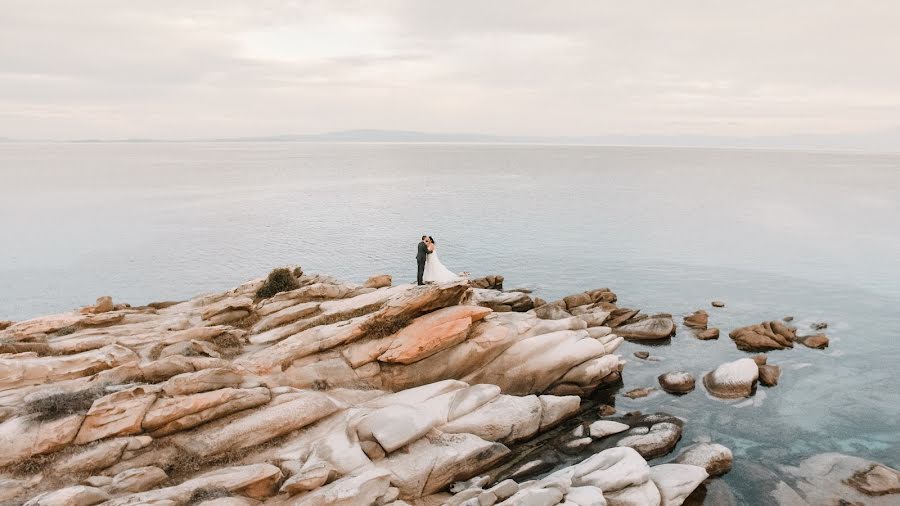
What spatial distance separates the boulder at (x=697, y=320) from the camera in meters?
45.6

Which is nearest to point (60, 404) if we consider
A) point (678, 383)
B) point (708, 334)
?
point (678, 383)

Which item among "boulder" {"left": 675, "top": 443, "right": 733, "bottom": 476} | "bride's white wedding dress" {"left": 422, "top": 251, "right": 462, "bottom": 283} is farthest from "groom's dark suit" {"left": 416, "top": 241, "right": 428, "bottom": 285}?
"boulder" {"left": 675, "top": 443, "right": 733, "bottom": 476}

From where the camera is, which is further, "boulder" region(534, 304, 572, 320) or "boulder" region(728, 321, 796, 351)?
"boulder" region(728, 321, 796, 351)

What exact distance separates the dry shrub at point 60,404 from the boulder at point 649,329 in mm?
34001

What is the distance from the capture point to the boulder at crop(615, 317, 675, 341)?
140ft

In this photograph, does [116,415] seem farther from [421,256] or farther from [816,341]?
[816,341]

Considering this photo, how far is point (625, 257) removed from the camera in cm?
7219

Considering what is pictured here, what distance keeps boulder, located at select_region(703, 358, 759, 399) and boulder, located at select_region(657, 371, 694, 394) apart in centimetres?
119

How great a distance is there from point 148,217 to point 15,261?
121ft

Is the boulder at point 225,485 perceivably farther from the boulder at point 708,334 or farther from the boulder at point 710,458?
the boulder at point 708,334

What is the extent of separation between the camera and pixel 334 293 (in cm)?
3803

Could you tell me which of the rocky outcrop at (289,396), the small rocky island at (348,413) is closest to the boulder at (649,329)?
the small rocky island at (348,413)

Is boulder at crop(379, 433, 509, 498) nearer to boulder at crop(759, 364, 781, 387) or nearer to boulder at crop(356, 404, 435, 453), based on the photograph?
boulder at crop(356, 404, 435, 453)

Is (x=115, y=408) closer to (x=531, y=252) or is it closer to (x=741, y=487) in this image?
(x=741, y=487)
